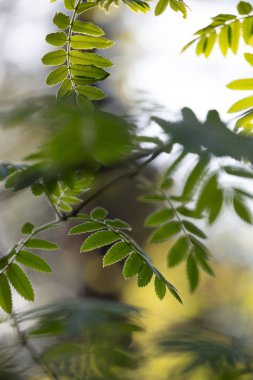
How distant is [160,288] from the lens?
3.42 ft

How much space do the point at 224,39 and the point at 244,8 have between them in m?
0.09

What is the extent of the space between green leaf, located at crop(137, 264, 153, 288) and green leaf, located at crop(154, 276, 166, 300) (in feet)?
0.05

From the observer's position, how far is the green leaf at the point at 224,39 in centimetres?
128

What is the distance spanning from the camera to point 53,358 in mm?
712

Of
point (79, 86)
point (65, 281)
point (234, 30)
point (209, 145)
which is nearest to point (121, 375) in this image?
point (209, 145)

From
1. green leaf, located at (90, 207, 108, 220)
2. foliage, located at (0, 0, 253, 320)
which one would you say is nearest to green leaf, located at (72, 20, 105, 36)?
foliage, located at (0, 0, 253, 320)

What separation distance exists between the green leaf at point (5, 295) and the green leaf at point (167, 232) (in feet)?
1.19

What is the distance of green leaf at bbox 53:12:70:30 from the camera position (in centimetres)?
122

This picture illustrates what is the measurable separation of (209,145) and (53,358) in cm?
33

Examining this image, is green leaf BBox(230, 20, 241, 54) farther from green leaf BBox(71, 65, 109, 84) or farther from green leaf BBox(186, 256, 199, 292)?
green leaf BBox(186, 256, 199, 292)

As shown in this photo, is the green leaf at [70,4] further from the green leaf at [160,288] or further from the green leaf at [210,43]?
the green leaf at [160,288]

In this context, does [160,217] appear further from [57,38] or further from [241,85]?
[57,38]

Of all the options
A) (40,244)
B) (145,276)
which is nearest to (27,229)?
(40,244)

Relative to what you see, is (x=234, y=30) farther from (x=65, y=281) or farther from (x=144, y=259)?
(x=65, y=281)
